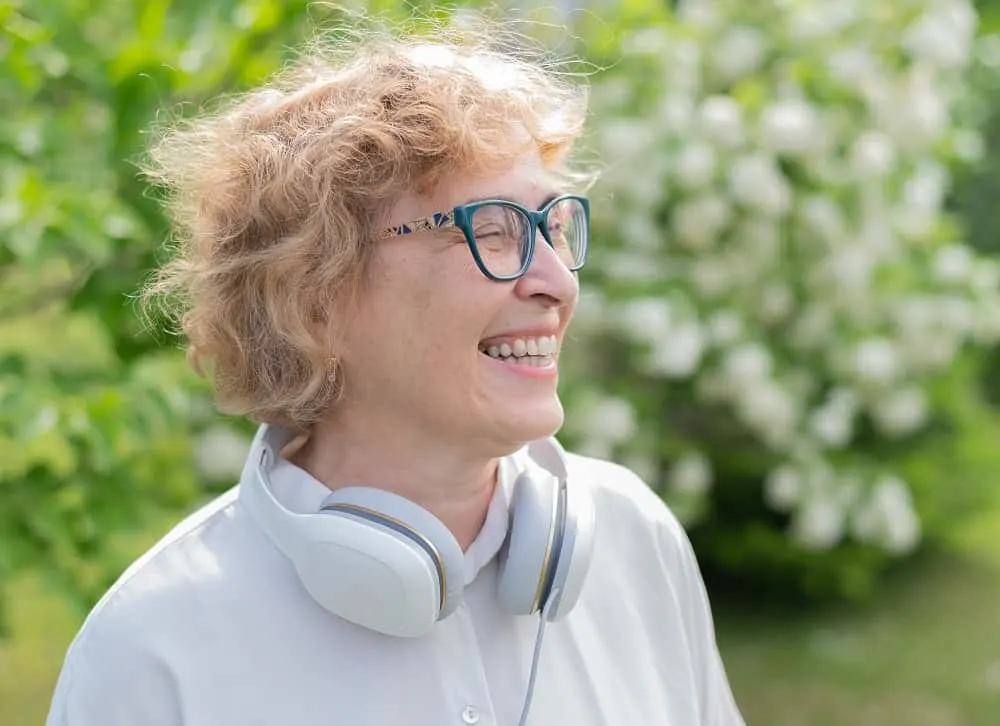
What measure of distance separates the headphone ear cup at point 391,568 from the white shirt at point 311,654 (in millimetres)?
75

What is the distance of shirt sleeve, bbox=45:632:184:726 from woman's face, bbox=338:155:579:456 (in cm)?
46

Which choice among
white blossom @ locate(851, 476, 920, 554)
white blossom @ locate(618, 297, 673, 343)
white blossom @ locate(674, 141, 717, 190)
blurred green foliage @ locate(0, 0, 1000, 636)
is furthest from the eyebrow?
white blossom @ locate(851, 476, 920, 554)

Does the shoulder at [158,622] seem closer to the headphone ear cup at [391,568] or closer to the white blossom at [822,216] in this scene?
the headphone ear cup at [391,568]

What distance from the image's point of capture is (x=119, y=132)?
3.26 meters

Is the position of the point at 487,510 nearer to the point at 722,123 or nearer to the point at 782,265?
the point at 722,123

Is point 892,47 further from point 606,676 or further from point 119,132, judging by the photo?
point 606,676

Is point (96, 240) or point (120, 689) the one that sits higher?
point (96, 240)

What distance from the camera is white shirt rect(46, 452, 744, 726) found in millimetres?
1727

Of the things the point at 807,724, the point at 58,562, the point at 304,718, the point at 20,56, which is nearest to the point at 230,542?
the point at 304,718

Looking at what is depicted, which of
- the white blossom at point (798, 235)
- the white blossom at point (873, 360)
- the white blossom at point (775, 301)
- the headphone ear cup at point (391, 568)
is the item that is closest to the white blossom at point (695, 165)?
the white blossom at point (798, 235)

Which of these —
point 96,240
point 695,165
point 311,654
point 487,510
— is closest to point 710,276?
point 695,165

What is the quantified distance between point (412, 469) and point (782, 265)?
3834 mm

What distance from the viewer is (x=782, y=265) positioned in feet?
18.0

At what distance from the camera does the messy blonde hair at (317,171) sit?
1801mm
